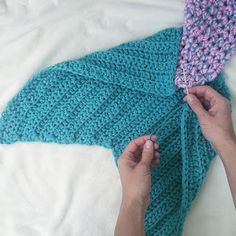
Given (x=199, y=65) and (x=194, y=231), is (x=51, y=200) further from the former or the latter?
(x=199, y=65)

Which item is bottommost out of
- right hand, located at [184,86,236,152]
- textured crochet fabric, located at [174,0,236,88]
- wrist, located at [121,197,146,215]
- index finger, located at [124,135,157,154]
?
wrist, located at [121,197,146,215]

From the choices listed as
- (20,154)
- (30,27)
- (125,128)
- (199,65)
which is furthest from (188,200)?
(30,27)

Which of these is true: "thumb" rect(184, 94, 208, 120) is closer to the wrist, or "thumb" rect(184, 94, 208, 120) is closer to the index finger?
the index finger

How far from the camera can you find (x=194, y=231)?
1.15 m

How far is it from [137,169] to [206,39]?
0.42 m

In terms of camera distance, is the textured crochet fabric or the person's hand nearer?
the person's hand

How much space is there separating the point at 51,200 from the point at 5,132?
0.75 ft

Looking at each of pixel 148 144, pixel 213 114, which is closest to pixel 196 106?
pixel 213 114

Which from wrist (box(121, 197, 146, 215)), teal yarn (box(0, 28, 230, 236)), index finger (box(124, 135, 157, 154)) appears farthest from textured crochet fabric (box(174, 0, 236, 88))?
wrist (box(121, 197, 146, 215))

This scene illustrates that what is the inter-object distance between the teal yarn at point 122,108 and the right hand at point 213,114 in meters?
0.04

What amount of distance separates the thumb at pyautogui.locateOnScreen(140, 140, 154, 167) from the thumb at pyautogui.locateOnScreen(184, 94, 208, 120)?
16cm

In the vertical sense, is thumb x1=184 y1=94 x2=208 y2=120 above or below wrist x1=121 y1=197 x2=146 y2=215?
above

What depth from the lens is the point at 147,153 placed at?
106 centimetres

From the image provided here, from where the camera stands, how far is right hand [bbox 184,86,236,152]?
110 centimetres
